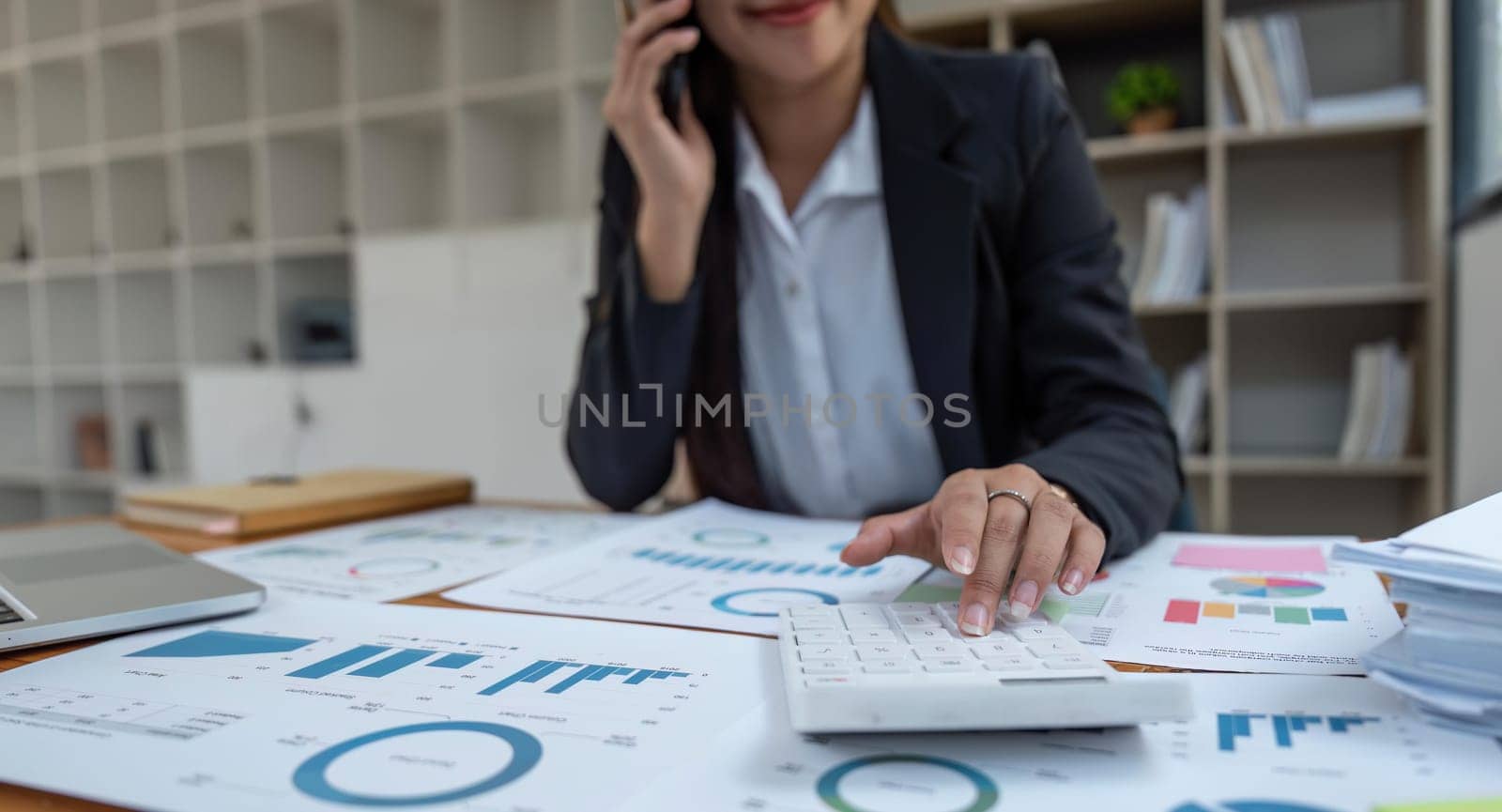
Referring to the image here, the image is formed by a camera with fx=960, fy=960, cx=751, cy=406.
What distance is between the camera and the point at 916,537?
24.1 inches

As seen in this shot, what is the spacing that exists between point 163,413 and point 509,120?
1823 mm

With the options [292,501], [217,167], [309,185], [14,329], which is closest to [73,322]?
[14,329]

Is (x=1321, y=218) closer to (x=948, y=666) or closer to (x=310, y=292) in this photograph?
(x=948, y=666)

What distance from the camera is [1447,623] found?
0.39 m

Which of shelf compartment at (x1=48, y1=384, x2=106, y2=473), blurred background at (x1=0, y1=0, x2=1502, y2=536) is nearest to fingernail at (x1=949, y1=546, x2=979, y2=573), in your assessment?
blurred background at (x1=0, y1=0, x2=1502, y2=536)

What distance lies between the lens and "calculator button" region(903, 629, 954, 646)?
1.46ft

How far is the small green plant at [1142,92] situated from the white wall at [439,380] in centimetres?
132

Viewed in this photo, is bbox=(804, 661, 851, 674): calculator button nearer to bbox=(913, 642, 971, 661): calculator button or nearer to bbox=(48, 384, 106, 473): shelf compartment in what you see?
bbox=(913, 642, 971, 661): calculator button

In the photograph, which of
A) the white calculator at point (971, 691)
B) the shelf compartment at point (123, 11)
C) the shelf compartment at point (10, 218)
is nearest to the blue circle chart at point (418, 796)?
the white calculator at point (971, 691)

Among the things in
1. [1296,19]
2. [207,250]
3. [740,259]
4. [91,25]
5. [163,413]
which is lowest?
[163,413]

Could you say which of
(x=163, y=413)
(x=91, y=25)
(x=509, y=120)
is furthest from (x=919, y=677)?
(x=91, y=25)

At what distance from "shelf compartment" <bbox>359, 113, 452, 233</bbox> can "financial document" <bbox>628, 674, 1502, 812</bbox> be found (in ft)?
9.45

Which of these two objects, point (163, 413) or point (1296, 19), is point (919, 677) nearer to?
point (1296, 19)

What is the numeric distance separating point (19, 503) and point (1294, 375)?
4.54 m
